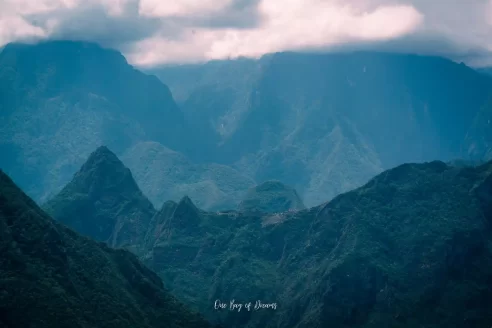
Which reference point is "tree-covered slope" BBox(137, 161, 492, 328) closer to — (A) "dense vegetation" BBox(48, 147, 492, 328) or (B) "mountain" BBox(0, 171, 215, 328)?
(A) "dense vegetation" BBox(48, 147, 492, 328)

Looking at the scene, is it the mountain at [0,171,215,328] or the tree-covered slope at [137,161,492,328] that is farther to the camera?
the tree-covered slope at [137,161,492,328]

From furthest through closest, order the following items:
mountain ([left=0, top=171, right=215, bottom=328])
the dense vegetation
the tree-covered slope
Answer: the dense vegetation → the tree-covered slope → mountain ([left=0, top=171, right=215, bottom=328])

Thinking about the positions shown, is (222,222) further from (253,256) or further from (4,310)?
(4,310)

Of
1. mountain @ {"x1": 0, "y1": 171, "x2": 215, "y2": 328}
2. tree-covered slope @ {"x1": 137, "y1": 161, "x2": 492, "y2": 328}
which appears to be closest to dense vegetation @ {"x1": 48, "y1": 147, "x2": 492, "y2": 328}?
tree-covered slope @ {"x1": 137, "y1": 161, "x2": 492, "y2": 328}

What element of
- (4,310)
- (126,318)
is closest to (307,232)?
(126,318)

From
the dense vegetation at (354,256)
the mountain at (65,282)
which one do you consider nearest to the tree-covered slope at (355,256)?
the dense vegetation at (354,256)

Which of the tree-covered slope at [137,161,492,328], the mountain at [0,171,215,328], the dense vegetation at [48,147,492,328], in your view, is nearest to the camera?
the mountain at [0,171,215,328]
